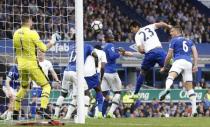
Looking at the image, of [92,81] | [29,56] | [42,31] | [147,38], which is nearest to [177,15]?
[147,38]

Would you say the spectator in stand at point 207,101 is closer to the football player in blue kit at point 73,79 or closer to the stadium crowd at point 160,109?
the stadium crowd at point 160,109

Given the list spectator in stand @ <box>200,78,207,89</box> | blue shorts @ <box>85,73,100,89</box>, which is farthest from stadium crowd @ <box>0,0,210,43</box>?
blue shorts @ <box>85,73,100,89</box>

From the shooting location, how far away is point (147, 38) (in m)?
20.9

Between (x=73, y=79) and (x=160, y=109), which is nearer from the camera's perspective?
(x=73, y=79)

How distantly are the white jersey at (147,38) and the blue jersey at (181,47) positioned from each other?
110cm

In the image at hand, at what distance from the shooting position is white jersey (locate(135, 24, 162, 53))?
20.9 meters

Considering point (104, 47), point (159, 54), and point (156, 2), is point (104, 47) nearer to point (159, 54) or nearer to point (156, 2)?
point (159, 54)

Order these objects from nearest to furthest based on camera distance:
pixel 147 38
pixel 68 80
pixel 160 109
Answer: pixel 68 80 < pixel 147 38 < pixel 160 109

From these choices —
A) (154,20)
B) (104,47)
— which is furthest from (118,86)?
(154,20)

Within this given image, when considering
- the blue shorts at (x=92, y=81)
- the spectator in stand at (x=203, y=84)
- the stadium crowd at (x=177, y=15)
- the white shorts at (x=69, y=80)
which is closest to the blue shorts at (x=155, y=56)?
the blue shorts at (x=92, y=81)

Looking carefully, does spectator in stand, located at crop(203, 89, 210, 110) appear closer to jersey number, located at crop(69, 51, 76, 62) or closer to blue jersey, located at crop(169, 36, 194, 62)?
blue jersey, located at crop(169, 36, 194, 62)

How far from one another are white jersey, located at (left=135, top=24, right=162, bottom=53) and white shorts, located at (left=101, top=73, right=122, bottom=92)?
61.3 inches

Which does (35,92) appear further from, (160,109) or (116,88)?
(160,109)

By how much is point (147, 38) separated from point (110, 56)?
1586 millimetres
